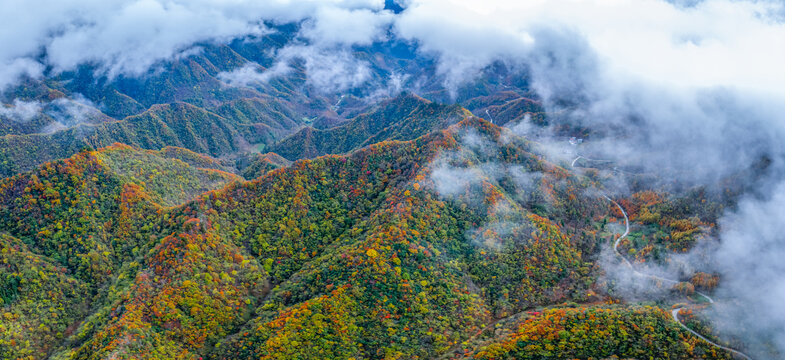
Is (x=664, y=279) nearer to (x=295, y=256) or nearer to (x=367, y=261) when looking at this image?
(x=367, y=261)

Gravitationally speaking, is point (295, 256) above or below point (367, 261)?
below

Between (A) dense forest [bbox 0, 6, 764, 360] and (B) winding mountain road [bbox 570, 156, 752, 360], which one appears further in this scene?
(A) dense forest [bbox 0, 6, 764, 360]

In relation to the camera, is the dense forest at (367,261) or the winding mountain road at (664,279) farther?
the dense forest at (367,261)

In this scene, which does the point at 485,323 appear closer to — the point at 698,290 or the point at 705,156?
the point at 698,290

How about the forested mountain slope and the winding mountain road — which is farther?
the forested mountain slope

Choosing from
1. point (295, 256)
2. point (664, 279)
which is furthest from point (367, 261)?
point (664, 279)

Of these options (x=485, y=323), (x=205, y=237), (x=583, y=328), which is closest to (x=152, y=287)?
(x=205, y=237)

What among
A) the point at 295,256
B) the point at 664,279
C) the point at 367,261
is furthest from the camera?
the point at 295,256

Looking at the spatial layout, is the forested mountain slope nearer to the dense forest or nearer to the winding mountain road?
the dense forest

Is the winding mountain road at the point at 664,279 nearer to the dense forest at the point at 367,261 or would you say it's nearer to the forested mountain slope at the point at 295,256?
the dense forest at the point at 367,261

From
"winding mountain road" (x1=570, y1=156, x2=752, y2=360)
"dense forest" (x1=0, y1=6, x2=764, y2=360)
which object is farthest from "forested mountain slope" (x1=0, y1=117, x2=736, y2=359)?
"winding mountain road" (x1=570, y1=156, x2=752, y2=360)

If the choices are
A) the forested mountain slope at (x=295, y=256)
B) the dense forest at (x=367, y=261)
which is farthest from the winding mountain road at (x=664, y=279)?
the forested mountain slope at (x=295, y=256)
